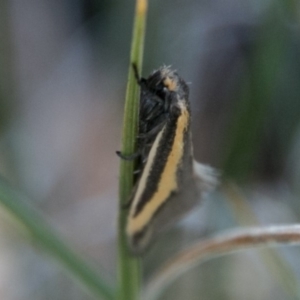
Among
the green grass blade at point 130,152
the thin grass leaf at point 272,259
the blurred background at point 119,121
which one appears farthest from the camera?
the blurred background at point 119,121

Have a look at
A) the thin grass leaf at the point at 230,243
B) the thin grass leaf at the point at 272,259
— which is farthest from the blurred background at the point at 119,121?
the thin grass leaf at the point at 230,243

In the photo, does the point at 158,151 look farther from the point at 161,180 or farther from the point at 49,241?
the point at 49,241

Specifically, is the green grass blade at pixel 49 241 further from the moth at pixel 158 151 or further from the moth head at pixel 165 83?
the moth head at pixel 165 83

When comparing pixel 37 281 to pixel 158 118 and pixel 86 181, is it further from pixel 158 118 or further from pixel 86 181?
pixel 158 118

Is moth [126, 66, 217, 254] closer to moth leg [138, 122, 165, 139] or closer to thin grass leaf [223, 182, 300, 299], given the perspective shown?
moth leg [138, 122, 165, 139]

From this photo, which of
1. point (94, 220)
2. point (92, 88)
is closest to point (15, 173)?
point (94, 220)

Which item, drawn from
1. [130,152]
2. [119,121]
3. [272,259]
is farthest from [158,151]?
[119,121]
